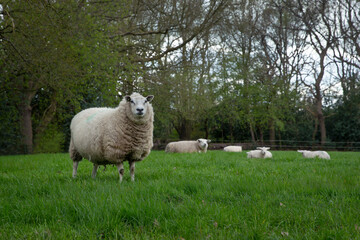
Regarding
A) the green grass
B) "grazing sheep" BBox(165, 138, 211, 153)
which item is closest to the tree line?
"grazing sheep" BBox(165, 138, 211, 153)

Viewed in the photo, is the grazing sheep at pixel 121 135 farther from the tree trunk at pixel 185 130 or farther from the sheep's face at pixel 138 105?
the tree trunk at pixel 185 130

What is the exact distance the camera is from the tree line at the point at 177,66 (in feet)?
29.9

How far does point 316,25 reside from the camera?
20.4 meters

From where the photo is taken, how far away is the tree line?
29.9ft

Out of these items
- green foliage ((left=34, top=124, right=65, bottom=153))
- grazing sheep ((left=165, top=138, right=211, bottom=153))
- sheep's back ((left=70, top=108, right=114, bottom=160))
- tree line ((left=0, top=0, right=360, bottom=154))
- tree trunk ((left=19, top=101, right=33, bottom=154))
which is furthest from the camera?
green foliage ((left=34, top=124, right=65, bottom=153))

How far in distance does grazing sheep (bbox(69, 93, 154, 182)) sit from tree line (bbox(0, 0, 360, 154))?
3556 mm

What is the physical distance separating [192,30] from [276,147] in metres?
11.4

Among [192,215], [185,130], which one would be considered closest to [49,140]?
[185,130]

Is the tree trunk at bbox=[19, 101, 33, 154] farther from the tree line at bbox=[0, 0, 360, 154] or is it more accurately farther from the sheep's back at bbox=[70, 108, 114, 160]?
the sheep's back at bbox=[70, 108, 114, 160]

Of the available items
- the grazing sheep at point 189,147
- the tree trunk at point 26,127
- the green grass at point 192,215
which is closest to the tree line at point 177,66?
the tree trunk at point 26,127

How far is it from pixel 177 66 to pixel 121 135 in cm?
1044

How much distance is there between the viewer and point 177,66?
14844 millimetres

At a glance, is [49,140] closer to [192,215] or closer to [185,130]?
[185,130]

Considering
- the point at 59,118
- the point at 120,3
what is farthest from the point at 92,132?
the point at 59,118
